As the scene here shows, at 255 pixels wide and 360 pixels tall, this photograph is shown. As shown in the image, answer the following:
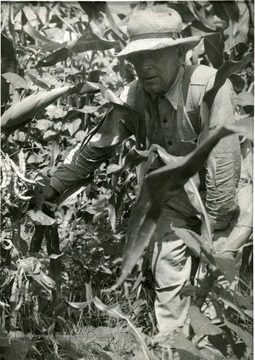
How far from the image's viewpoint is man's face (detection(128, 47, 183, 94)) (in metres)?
2.01

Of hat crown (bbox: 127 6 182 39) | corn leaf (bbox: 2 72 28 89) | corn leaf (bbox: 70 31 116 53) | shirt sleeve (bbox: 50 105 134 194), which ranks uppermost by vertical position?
hat crown (bbox: 127 6 182 39)

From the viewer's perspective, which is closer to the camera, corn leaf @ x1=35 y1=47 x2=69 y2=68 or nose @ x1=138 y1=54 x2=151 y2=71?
nose @ x1=138 y1=54 x2=151 y2=71

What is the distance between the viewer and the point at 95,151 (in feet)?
7.25

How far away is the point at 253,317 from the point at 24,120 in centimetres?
75

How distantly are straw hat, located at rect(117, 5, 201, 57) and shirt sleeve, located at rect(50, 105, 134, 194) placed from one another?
23cm

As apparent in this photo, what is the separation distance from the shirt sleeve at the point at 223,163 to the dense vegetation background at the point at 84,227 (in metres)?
0.08

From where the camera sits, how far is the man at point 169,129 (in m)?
2.01

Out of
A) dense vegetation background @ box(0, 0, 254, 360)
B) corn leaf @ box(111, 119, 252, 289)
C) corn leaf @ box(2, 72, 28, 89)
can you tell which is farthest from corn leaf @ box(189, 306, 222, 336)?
corn leaf @ box(2, 72, 28, 89)

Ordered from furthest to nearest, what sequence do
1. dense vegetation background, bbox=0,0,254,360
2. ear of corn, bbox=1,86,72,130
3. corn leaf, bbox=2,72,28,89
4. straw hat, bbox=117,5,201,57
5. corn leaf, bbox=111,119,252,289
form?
corn leaf, bbox=2,72,28,89, straw hat, bbox=117,5,201,57, ear of corn, bbox=1,86,72,130, dense vegetation background, bbox=0,0,254,360, corn leaf, bbox=111,119,252,289

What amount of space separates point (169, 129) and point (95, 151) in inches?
8.8

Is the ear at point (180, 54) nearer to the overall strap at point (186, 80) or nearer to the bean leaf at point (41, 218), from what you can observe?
the overall strap at point (186, 80)

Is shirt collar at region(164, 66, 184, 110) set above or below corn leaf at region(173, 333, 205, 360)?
above

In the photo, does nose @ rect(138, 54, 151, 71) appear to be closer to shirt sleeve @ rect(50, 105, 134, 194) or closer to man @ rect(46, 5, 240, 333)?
man @ rect(46, 5, 240, 333)

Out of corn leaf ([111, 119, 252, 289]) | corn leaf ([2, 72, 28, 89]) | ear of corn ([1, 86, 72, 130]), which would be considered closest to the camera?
corn leaf ([111, 119, 252, 289])
